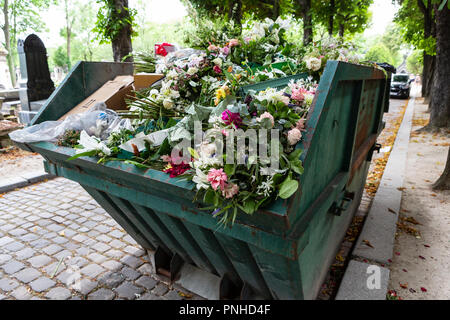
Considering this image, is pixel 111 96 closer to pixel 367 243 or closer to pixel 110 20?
pixel 367 243

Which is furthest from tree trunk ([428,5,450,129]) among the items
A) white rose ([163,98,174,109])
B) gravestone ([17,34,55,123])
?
gravestone ([17,34,55,123])

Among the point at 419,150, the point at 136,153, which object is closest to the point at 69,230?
the point at 136,153

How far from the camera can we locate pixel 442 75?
8.02m

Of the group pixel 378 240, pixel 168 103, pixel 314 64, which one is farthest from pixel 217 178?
pixel 378 240

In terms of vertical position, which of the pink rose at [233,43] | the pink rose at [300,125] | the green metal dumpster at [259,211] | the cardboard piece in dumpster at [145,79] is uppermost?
the pink rose at [233,43]

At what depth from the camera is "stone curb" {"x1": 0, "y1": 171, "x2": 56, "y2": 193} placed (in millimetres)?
5023

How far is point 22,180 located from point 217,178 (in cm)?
527

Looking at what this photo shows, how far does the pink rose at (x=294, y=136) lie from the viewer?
4.56 ft

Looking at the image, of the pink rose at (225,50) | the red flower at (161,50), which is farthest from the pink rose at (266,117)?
the red flower at (161,50)

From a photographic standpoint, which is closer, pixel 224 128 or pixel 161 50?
pixel 224 128

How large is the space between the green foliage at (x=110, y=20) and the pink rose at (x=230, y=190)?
6.81m

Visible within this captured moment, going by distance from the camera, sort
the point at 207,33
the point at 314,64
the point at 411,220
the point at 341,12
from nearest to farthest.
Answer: the point at 314,64, the point at 207,33, the point at 411,220, the point at 341,12

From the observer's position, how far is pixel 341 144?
2.15 meters

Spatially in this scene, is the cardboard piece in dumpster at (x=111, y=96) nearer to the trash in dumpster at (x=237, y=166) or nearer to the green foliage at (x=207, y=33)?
the trash in dumpster at (x=237, y=166)
